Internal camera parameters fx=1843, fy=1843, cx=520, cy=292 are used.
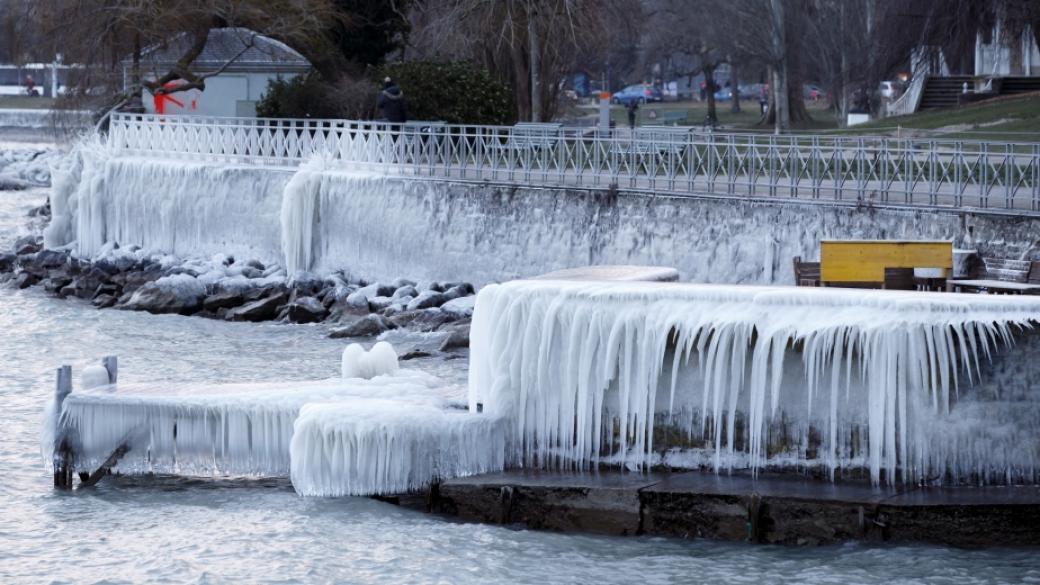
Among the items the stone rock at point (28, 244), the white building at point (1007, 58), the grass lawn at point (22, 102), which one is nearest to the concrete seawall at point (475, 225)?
the stone rock at point (28, 244)

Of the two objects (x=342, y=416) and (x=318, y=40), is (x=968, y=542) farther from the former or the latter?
(x=318, y=40)

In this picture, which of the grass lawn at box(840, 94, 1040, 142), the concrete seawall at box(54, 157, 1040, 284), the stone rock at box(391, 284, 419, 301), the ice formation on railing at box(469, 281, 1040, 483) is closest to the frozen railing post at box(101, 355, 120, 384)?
the ice formation on railing at box(469, 281, 1040, 483)

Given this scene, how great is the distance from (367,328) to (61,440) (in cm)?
1156

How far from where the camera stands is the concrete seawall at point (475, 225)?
25359 mm

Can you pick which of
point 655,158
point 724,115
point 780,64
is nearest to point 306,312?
point 655,158

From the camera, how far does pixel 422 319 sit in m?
29.9

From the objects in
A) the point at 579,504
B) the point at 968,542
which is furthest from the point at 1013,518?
the point at 579,504

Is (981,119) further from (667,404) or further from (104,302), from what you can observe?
(667,404)

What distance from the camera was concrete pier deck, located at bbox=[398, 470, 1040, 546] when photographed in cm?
1538

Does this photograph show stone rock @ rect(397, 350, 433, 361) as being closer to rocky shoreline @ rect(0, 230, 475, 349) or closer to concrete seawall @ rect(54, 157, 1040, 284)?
rocky shoreline @ rect(0, 230, 475, 349)

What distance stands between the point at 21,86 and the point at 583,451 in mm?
105245

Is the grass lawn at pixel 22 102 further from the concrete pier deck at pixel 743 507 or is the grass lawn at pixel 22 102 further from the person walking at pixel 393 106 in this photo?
the concrete pier deck at pixel 743 507

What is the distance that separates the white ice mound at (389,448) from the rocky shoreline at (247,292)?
32.3 feet

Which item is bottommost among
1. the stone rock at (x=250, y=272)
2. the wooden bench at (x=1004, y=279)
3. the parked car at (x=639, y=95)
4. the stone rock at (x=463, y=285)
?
the stone rock at (x=463, y=285)
